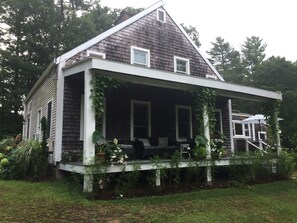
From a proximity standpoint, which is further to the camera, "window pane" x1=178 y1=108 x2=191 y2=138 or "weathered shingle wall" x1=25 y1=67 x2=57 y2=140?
"window pane" x1=178 y1=108 x2=191 y2=138

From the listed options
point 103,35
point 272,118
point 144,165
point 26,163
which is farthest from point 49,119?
point 272,118

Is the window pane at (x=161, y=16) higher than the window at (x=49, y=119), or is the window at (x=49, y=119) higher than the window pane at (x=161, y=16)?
the window pane at (x=161, y=16)

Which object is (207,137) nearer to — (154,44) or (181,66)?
(181,66)

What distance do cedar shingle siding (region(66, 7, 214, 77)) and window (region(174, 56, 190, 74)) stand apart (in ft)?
0.63

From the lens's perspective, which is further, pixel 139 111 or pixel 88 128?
pixel 139 111

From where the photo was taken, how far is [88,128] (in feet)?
20.6

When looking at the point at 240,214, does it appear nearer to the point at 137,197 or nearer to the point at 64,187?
the point at 137,197

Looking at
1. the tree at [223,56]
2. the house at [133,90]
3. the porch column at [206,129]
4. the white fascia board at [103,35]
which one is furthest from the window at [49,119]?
the tree at [223,56]

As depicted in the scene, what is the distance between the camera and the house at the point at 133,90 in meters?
7.02

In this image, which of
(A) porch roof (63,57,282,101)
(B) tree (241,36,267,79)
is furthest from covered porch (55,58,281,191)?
(B) tree (241,36,267,79)

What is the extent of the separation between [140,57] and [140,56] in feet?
0.15

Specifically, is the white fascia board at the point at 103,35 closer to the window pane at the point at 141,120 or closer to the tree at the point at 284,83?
the window pane at the point at 141,120

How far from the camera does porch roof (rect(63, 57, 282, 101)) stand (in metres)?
6.64

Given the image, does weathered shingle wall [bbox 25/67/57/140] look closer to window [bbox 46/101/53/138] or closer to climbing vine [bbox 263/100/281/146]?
window [bbox 46/101/53/138]
